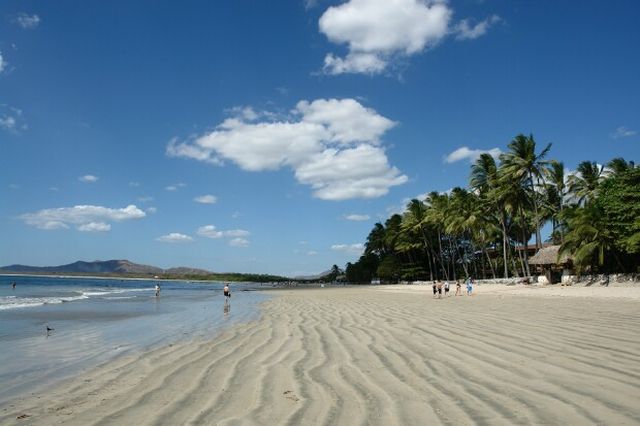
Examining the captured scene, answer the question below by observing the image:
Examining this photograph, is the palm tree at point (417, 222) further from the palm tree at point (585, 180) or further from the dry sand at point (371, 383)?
the dry sand at point (371, 383)

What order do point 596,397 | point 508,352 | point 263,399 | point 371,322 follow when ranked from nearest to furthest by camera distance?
point 596,397, point 263,399, point 508,352, point 371,322

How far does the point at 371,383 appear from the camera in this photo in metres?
5.53

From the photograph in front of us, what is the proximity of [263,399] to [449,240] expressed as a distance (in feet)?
232

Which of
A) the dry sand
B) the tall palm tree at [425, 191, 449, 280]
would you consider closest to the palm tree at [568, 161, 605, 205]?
the tall palm tree at [425, 191, 449, 280]

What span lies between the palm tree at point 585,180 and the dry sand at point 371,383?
42514 millimetres

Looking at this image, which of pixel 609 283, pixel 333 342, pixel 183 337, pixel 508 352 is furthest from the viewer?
pixel 609 283

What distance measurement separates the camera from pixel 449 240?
72188mm

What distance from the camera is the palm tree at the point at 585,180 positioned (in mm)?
46406

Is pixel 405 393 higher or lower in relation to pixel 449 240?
lower

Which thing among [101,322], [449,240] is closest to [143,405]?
[101,322]

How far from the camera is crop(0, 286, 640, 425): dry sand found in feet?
14.1

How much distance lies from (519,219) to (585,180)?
8.95 m

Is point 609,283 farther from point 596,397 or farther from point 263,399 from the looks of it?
point 263,399

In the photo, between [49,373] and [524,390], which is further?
[49,373]
